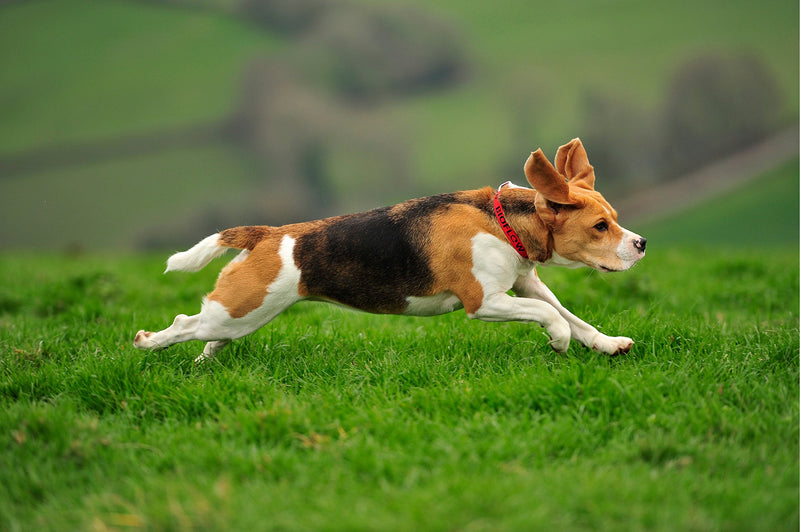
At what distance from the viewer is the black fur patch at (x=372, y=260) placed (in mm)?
4695

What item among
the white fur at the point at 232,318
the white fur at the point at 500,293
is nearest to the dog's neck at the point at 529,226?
the white fur at the point at 500,293

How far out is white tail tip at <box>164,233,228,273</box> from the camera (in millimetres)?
4832

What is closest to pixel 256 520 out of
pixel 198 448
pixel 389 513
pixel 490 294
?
pixel 389 513

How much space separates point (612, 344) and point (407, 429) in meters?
1.65

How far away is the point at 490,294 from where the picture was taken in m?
4.56

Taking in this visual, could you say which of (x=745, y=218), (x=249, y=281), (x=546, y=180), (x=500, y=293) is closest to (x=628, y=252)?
(x=546, y=180)

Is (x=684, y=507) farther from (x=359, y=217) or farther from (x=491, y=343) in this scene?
(x=359, y=217)

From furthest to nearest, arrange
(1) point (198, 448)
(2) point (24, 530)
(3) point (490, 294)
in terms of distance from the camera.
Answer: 1. (3) point (490, 294)
2. (1) point (198, 448)
3. (2) point (24, 530)

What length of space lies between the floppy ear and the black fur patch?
638mm

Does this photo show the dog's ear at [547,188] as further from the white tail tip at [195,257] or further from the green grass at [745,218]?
the green grass at [745,218]

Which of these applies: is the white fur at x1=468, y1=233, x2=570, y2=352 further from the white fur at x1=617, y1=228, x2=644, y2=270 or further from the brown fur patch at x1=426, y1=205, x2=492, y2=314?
the white fur at x1=617, y1=228, x2=644, y2=270

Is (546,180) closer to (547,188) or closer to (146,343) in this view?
(547,188)

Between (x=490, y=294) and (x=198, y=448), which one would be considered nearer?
(x=198, y=448)

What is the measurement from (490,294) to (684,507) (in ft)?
6.22
